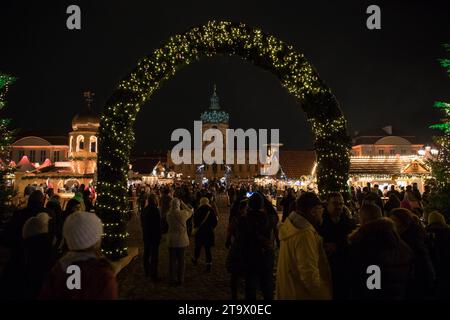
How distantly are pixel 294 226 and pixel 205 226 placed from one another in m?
5.46

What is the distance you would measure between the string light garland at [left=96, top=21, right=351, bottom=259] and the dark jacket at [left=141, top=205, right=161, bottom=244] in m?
1.32

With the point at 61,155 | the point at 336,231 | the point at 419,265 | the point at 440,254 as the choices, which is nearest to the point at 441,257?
the point at 440,254

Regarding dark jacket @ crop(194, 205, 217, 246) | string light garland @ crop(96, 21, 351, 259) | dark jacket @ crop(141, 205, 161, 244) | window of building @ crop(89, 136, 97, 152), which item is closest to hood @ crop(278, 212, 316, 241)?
dark jacket @ crop(141, 205, 161, 244)

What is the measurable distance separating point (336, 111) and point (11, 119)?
10836 millimetres

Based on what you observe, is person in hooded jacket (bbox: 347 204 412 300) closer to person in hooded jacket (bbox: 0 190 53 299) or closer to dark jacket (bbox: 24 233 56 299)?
dark jacket (bbox: 24 233 56 299)

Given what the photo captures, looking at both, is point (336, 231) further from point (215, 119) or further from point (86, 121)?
point (215, 119)

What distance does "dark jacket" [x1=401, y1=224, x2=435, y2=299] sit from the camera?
5.52 metres

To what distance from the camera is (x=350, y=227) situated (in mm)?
5668

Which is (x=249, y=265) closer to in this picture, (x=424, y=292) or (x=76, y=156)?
(x=424, y=292)

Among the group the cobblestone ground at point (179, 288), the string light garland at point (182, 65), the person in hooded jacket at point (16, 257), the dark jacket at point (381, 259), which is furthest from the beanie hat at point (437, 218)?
the person in hooded jacket at point (16, 257)

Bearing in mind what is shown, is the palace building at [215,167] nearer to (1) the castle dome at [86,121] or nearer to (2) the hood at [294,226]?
(1) the castle dome at [86,121]

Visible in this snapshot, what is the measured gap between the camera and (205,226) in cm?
961
